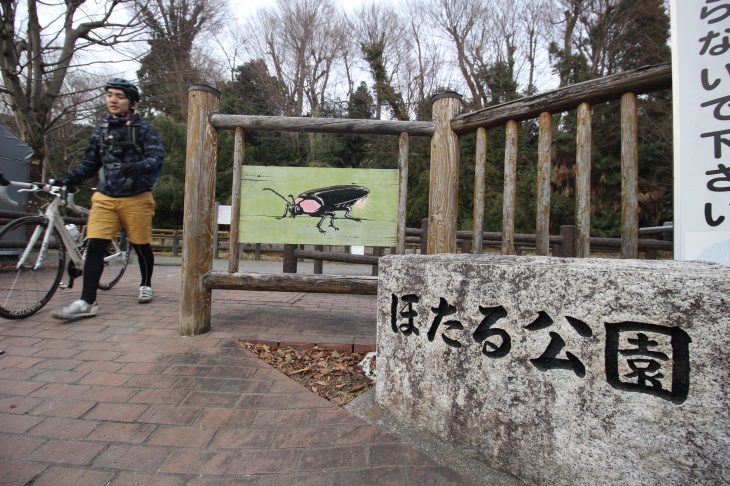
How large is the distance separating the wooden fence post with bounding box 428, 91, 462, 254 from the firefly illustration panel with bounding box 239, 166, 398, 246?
0.29 m

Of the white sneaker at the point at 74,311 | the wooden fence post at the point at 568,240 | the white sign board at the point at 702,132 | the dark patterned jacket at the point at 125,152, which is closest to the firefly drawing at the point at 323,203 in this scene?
the dark patterned jacket at the point at 125,152

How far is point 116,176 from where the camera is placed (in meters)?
2.86

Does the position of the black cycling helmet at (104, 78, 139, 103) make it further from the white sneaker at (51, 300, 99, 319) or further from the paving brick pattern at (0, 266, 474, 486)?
the paving brick pattern at (0, 266, 474, 486)

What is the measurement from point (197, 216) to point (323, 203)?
2.88ft

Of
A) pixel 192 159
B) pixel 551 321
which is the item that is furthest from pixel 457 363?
pixel 192 159

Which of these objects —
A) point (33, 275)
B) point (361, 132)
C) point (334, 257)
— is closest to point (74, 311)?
point (33, 275)

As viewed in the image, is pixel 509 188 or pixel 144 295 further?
pixel 144 295

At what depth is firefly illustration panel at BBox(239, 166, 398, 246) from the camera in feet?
8.73

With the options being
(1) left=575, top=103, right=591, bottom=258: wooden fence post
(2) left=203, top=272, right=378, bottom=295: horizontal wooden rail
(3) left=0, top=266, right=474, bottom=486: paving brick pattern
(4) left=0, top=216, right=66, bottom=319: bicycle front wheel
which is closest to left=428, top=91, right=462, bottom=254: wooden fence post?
Result: (2) left=203, top=272, right=378, bottom=295: horizontal wooden rail

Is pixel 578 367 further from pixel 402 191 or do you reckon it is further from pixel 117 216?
pixel 117 216

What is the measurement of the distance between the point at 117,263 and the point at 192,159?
2241 millimetres

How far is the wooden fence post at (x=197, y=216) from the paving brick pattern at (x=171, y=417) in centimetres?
20

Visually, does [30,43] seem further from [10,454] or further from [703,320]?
[703,320]

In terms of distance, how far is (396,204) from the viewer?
2.70 m
